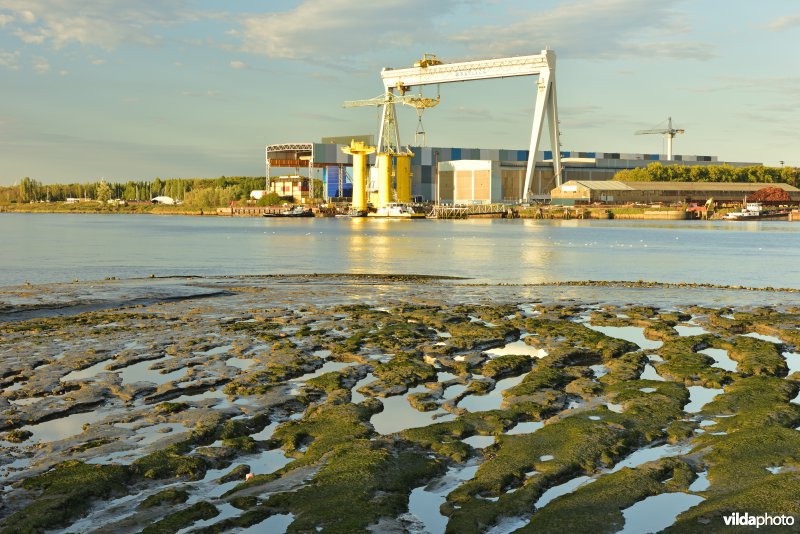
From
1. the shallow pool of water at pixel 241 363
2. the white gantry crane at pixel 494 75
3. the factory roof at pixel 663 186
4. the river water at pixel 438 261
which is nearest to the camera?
the shallow pool of water at pixel 241 363

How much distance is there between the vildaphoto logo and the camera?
588 cm

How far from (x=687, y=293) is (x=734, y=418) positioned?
1525 centimetres

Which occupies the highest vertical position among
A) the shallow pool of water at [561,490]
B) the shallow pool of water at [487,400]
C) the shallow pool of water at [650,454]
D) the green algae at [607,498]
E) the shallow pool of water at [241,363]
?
the shallow pool of water at [241,363]

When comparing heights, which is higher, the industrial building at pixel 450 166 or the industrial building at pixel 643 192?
the industrial building at pixel 450 166

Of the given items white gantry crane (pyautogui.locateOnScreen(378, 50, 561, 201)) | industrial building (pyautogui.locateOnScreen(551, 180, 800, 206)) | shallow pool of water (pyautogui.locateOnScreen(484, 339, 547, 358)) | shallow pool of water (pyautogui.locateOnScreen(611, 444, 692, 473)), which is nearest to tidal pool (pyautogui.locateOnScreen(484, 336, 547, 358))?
shallow pool of water (pyautogui.locateOnScreen(484, 339, 547, 358))

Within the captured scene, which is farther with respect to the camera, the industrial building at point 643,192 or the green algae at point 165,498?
the industrial building at point 643,192

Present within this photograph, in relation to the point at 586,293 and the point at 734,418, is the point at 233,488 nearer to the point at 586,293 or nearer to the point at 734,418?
the point at 734,418

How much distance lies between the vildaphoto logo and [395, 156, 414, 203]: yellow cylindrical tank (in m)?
114

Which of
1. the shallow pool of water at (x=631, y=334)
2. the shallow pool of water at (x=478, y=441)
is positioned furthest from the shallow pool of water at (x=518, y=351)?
the shallow pool of water at (x=478, y=441)

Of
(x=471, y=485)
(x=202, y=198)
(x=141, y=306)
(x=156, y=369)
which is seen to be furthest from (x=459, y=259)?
(x=202, y=198)

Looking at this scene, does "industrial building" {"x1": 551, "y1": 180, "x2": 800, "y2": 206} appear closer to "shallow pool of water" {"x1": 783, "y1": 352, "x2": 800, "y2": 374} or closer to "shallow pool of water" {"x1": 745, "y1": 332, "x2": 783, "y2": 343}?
"shallow pool of water" {"x1": 745, "y1": 332, "x2": 783, "y2": 343}

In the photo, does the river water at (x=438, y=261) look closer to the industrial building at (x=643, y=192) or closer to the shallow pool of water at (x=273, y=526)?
the shallow pool of water at (x=273, y=526)

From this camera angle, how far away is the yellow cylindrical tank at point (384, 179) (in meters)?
118

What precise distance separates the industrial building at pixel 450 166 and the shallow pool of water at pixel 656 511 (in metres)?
138
